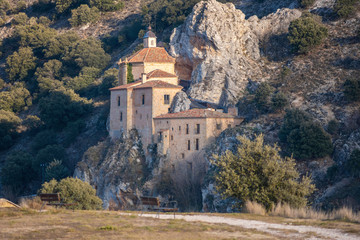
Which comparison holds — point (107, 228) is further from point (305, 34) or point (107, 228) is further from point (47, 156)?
point (47, 156)

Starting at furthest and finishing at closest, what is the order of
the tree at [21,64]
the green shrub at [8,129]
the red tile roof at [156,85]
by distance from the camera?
1. the tree at [21,64]
2. the green shrub at [8,129]
3. the red tile roof at [156,85]

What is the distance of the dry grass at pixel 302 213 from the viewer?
30053 mm

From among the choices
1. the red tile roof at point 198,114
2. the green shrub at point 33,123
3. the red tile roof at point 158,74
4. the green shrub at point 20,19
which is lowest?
the red tile roof at point 198,114

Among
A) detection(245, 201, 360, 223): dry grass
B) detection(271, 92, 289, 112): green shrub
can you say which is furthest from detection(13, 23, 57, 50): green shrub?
detection(245, 201, 360, 223): dry grass

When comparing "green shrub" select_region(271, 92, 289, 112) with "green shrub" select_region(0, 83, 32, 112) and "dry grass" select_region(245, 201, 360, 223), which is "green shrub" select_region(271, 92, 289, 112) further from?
"green shrub" select_region(0, 83, 32, 112)

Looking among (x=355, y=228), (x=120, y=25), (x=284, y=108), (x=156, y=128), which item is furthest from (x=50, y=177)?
(x=355, y=228)

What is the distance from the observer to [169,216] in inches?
1270

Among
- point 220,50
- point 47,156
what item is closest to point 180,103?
point 220,50

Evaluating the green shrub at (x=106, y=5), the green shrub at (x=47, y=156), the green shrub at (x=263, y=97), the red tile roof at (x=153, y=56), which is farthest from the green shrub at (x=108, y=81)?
the green shrub at (x=106, y=5)

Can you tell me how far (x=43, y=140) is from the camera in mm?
91188

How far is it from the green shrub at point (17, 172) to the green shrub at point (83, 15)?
41431mm

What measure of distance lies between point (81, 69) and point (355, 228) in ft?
277

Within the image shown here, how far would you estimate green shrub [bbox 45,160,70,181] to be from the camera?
78.8 metres

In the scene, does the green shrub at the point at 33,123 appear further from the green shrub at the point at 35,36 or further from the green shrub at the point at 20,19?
the green shrub at the point at 20,19
